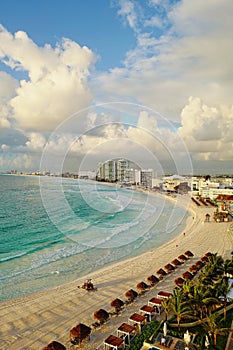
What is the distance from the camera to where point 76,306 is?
12070 millimetres

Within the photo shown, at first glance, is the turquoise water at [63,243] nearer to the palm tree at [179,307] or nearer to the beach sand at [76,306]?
the beach sand at [76,306]

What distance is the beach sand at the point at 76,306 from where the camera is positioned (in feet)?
31.3

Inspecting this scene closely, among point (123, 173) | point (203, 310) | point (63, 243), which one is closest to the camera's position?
point (203, 310)

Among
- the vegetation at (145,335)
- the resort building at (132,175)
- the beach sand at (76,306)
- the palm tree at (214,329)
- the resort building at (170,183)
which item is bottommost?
the beach sand at (76,306)

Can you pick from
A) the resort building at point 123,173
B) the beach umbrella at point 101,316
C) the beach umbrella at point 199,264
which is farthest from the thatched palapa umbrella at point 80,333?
the resort building at point 123,173

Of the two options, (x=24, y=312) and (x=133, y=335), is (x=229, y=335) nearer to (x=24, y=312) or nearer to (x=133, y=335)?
(x=133, y=335)

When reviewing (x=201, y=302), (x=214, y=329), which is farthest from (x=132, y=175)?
(x=214, y=329)

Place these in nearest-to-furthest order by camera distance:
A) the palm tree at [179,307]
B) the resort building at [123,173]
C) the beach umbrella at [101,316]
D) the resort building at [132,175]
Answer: the palm tree at [179,307], the beach umbrella at [101,316], the resort building at [123,173], the resort building at [132,175]

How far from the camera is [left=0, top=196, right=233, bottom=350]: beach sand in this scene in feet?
31.3

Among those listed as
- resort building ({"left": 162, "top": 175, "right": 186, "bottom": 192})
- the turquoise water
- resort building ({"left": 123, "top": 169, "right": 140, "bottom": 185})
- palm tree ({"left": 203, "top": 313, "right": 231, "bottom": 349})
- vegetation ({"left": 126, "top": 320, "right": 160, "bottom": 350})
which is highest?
resort building ({"left": 123, "top": 169, "right": 140, "bottom": 185})

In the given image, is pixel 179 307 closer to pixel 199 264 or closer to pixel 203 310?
pixel 203 310

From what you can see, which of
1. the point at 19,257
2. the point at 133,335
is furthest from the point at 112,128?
the point at 19,257

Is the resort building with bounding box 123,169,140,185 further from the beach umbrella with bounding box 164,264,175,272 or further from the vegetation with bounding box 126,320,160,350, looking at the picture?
the vegetation with bounding box 126,320,160,350

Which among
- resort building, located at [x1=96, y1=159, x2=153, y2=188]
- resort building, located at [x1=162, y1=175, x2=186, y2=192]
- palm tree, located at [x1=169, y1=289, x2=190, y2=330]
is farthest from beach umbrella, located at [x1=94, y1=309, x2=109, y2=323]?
resort building, located at [x1=162, y1=175, x2=186, y2=192]
